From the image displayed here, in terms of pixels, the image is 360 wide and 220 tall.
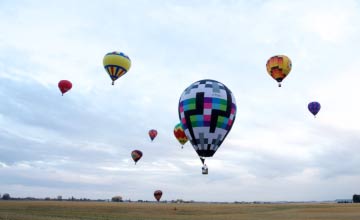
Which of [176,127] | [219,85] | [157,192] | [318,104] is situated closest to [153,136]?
[176,127]

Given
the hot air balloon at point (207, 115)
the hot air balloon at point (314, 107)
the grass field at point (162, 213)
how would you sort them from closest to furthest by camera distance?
1. the hot air balloon at point (207, 115)
2. the grass field at point (162, 213)
3. the hot air balloon at point (314, 107)

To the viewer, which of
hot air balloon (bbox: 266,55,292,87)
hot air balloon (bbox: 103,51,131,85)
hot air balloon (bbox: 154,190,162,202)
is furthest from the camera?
hot air balloon (bbox: 154,190,162,202)

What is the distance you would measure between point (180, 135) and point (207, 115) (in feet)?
61.3

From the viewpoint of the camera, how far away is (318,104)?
192ft

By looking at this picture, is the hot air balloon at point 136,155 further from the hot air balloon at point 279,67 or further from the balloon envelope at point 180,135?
the hot air balloon at point 279,67

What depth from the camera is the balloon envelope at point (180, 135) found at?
50397mm

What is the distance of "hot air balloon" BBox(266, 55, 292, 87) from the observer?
48.3 meters

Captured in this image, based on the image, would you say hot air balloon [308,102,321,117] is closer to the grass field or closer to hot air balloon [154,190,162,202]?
the grass field

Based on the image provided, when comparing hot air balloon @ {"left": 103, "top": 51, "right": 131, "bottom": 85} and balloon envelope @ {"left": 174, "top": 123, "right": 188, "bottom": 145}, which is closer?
balloon envelope @ {"left": 174, "top": 123, "right": 188, "bottom": 145}

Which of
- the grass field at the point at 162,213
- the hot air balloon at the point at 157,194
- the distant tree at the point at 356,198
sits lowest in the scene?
the grass field at the point at 162,213

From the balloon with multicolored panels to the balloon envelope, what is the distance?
16484 mm

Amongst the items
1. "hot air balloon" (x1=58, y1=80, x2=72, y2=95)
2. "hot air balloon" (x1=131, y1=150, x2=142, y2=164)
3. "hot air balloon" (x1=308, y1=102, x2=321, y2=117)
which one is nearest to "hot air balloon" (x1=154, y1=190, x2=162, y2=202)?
"hot air balloon" (x1=131, y1=150, x2=142, y2=164)

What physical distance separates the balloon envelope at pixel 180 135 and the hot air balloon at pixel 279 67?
13.5 metres

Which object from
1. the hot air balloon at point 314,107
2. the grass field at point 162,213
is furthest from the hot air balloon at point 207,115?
the hot air balloon at point 314,107
